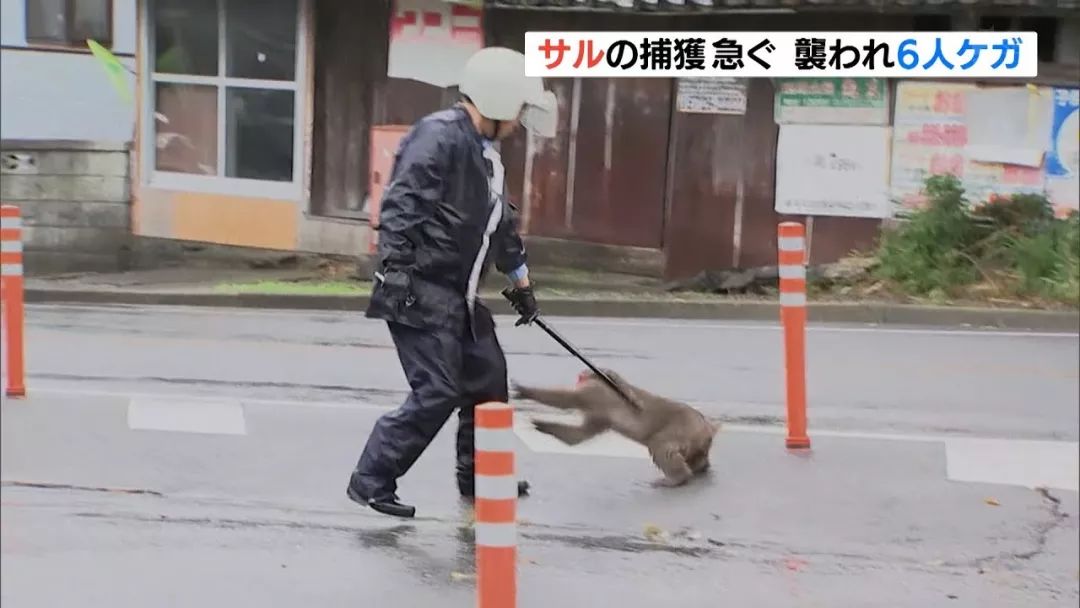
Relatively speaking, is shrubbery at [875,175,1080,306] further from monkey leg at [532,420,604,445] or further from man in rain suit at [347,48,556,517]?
man in rain suit at [347,48,556,517]

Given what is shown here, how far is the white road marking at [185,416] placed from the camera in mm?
6535

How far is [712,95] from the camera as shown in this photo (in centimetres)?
1295

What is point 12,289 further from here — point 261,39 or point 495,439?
point 261,39

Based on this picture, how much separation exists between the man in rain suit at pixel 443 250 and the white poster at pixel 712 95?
820cm

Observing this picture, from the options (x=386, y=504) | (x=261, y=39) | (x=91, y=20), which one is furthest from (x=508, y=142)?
(x=386, y=504)

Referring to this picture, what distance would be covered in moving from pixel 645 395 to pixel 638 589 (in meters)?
1.37

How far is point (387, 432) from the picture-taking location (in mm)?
4887

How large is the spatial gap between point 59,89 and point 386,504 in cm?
938

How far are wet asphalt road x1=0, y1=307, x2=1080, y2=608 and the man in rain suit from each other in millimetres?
437

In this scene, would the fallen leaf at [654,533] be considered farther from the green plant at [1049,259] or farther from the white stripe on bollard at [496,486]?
the green plant at [1049,259]

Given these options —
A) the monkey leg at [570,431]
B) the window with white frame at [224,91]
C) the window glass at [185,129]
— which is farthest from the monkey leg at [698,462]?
the window glass at [185,129]

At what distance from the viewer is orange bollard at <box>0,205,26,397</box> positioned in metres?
7.00

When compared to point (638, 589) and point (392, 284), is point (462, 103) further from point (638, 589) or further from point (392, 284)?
point (638, 589)

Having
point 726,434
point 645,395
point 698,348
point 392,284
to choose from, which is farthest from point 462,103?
point 698,348
